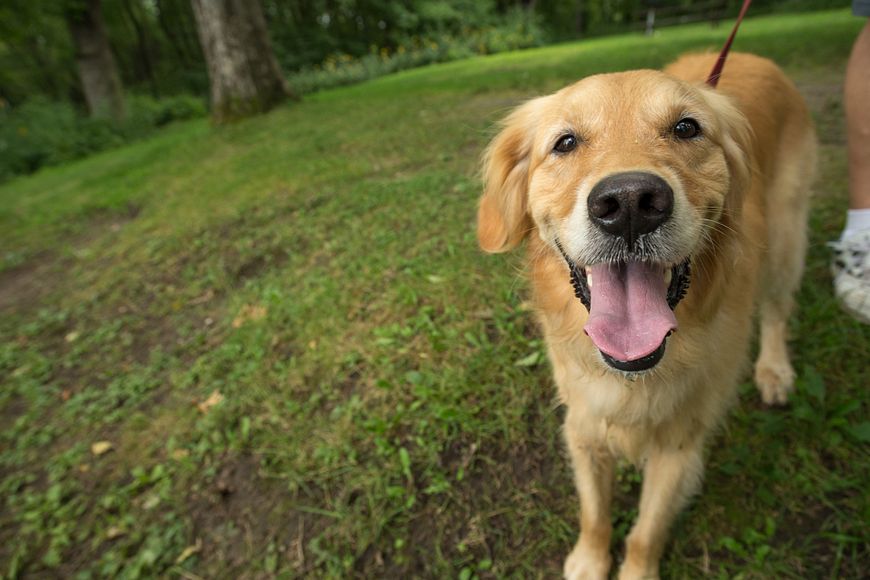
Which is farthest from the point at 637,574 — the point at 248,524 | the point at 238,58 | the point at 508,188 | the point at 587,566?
the point at 238,58

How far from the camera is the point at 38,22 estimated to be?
1694 cm

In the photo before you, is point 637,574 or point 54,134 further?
point 54,134

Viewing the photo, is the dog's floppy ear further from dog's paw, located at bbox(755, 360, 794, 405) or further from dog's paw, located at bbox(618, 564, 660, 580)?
dog's paw, located at bbox(755, 360, 794, 405)

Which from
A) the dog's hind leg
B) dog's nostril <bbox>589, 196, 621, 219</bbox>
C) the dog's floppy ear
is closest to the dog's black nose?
dog's nostril <bbox>589, 196, 621, 219</bbox>

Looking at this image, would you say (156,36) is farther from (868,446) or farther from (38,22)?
(868,446)

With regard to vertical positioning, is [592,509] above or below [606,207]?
below

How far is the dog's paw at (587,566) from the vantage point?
5.88 ft

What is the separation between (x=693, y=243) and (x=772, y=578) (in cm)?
130

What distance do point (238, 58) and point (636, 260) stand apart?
972cm

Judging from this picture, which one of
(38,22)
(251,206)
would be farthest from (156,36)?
(251,206)

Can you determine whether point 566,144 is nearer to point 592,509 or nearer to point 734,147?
point 734,147

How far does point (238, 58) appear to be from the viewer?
883 cm

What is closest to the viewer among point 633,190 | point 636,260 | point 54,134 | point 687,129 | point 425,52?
point 633,190

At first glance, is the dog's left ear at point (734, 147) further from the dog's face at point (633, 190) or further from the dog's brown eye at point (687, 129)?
the dog's brown eye at point (687, 129)
